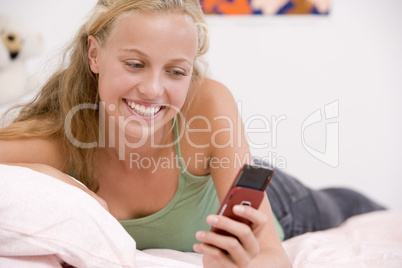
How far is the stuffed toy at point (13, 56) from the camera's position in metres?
2.16

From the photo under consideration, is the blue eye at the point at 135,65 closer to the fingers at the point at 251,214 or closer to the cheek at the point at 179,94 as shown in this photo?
the cheek at the point at 179,94

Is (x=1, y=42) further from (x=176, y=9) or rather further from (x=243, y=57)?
(x=176, y=9)

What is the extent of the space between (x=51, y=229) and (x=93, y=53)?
549 millimetres

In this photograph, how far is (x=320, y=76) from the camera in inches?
97.5

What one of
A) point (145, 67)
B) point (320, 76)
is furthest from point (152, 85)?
point (320, 76)

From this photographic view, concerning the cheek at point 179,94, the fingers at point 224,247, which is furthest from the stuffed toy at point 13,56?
the fingers at point 224,247

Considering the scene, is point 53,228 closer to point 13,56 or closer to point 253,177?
point 253,177

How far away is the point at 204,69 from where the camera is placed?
54.0 inches

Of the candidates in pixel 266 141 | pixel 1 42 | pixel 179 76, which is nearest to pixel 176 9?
pixel 179 76

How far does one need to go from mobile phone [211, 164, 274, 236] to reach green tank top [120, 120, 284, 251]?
20.3 inches

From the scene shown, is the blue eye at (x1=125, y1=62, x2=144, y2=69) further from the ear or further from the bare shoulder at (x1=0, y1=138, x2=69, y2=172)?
the bare shoulder at (x1=0, y1=138, x2=69, y2=172)

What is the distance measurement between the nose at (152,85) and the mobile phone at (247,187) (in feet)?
1.29

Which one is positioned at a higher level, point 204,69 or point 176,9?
point 176,9

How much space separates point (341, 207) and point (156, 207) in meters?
0.85
